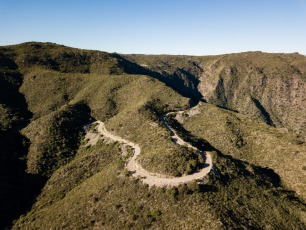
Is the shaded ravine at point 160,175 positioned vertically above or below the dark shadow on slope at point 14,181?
above

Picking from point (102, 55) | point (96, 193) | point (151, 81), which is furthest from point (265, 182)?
point (102, 55)

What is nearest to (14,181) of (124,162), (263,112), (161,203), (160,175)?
(124,162)

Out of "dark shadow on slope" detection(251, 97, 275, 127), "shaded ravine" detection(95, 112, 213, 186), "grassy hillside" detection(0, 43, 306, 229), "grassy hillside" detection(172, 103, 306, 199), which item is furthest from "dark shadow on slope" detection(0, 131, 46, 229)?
"dark shadow on slope" detection(251, 97, 275, 127)

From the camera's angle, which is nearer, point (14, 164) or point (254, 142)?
point (14, 164)

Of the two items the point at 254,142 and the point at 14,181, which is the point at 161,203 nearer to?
the point at 14,181

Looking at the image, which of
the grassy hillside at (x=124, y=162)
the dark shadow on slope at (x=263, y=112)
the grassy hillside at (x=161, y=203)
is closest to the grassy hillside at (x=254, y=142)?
the grassy hillside at (x=124, y=162)

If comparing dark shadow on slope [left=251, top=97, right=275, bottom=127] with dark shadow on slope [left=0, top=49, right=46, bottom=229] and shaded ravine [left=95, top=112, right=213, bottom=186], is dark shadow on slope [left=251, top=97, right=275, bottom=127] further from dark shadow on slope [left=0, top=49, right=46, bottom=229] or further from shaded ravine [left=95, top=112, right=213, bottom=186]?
dark shadow on slope [left=0, top=49, right=46, bottom=229]

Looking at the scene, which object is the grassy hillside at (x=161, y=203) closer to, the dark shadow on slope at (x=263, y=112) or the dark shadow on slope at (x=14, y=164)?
the dark shadow on slope at (x=14, y=164)

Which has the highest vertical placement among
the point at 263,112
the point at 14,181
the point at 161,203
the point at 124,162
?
the point at 124,162

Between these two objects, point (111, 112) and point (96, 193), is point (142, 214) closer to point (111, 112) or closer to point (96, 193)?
point (96, 193)
